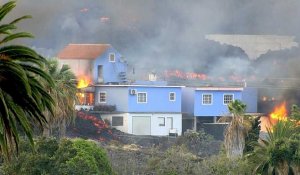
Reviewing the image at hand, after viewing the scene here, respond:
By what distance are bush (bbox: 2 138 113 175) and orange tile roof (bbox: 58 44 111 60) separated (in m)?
61.3

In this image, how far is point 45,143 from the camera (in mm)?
49000

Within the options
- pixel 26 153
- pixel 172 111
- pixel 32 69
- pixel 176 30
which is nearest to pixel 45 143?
pixel 26 153

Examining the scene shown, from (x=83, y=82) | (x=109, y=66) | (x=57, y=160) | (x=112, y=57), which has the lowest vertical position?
(x=57, y=160)

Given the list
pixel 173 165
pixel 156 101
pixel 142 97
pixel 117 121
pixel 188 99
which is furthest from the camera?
pixel 188 99

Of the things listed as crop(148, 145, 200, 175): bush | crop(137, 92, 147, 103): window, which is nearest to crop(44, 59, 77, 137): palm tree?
crop(148, 145, 200, 175): bush

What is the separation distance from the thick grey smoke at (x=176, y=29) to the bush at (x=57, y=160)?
74727 mm

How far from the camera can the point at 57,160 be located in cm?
4731

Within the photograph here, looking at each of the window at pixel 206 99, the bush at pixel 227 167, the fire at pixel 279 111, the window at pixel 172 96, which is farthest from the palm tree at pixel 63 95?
the fire at pixel 279 111

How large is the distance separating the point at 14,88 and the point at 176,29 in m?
139

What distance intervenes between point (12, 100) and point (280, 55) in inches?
4991

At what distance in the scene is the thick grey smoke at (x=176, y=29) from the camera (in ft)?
453

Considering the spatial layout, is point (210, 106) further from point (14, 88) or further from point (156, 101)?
point (14, 88)

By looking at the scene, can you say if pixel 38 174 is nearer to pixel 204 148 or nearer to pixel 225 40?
pixel 204 148

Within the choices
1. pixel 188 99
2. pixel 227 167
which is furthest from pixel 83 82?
pixel 227 167
